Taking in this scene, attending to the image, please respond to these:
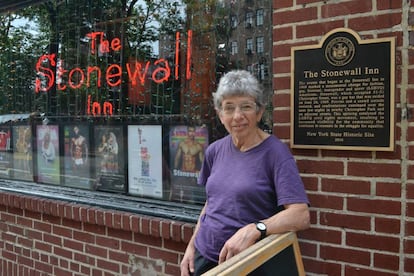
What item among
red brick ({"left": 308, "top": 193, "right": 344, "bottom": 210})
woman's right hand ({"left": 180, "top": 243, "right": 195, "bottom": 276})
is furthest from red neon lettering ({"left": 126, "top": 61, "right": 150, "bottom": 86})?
red brick ({"left": 308, "top": 193, "right": 344, "bottom": 210})

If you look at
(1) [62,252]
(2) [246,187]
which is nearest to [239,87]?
(2) [246,187]

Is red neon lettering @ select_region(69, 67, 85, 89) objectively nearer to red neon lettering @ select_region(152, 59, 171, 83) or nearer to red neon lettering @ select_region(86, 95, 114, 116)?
red neon lettering @ select_region(86, 95, 114, 116)

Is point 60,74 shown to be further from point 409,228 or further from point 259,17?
point 409,228

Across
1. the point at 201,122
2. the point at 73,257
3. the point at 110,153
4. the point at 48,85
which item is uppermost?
the point at 48,85

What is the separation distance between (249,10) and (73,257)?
238 centimetres

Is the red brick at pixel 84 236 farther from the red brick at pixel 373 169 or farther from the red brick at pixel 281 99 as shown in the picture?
the red brick at pixel 373 169

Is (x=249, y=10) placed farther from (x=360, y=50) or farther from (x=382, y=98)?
(x=382, y=98)

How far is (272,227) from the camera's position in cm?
189

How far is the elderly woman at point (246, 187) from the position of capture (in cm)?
190

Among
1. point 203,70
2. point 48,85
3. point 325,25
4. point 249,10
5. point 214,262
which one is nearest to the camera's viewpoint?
point 214,262

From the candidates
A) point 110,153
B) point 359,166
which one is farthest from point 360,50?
point 110,153

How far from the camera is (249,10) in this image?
9.43 feet

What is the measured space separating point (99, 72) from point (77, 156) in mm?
763

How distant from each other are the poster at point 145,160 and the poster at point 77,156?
501 mm
